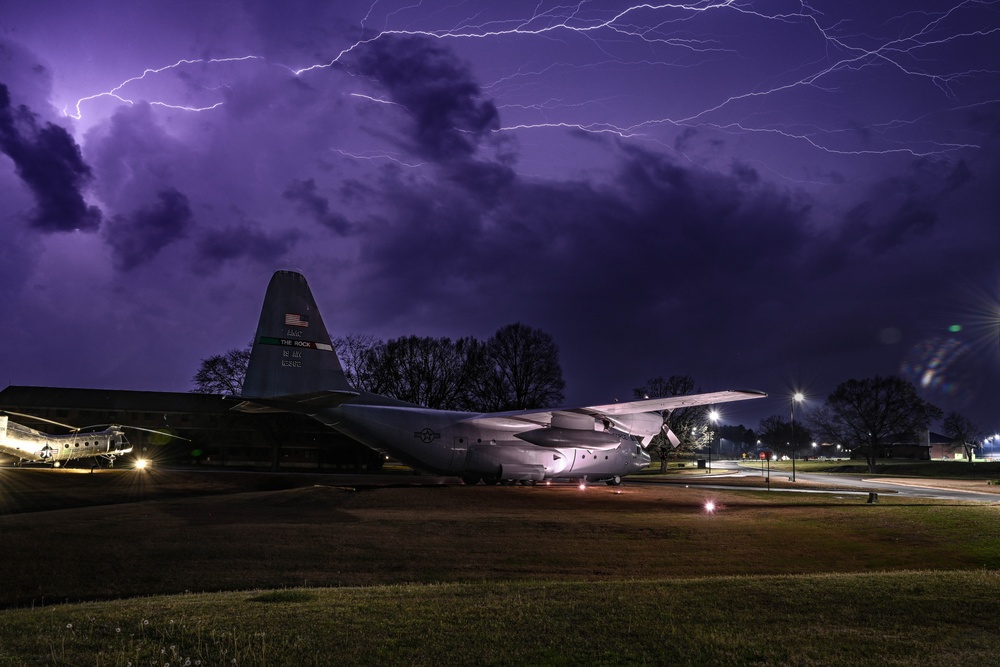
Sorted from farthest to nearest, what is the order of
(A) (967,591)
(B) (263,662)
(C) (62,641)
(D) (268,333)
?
1. (D) (268,333)
2. (A) (967,591)
3. (C) (62,641)
4. (B) (263,662)

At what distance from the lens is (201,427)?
76438 mm

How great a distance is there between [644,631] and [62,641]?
6038 millimetres

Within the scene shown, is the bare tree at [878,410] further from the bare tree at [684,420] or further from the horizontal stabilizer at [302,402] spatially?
the horizontal stabilizer at [302,402]

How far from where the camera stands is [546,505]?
79.3ft

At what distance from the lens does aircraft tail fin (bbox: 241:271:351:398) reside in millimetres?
26141

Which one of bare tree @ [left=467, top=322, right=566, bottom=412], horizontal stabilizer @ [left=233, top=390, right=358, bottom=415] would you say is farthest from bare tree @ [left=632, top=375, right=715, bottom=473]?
horizontal stabilizer @ [left=233, top=390, right=358, bottom=415]

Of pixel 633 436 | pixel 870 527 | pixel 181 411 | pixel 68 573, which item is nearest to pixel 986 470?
pixel 633 436

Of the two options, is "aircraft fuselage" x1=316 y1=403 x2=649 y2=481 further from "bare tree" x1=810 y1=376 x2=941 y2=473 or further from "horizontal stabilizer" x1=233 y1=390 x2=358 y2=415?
"bare tree" x1=810 y1=376 x2=941 y2=473

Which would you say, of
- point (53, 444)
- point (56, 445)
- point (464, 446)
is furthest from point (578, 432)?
point (56, 445)

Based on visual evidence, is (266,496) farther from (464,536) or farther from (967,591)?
(967,591)

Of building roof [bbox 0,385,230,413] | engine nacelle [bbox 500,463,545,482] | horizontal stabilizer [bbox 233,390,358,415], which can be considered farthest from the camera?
building roof [bbox 0,385,230,413]

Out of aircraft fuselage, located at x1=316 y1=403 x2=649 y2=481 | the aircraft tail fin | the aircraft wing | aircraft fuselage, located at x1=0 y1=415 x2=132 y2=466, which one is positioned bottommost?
aircraft fuselage, located at x1=0 y1=415 x2=132 y2=466

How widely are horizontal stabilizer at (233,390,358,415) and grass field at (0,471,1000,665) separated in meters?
3.70

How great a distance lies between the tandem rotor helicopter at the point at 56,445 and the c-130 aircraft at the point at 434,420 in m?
19.0
